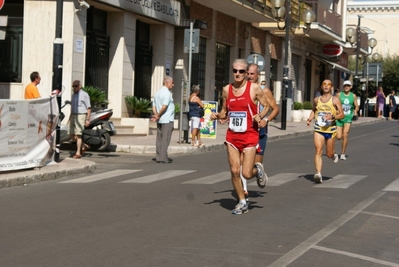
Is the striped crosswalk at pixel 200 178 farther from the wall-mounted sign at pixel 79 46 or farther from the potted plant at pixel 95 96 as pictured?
the wall-mounted sign at pixel 79 46

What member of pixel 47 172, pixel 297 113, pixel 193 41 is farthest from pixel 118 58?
pixel 297 113

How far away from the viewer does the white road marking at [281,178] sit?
13.7 m

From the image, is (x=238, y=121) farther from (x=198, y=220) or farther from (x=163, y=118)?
(x=163, y=118)

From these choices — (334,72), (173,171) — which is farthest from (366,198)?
(334,72)

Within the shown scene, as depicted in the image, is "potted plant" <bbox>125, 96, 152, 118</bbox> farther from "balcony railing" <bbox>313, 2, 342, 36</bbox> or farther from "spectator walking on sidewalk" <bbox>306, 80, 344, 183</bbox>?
"balcony railing" <bbox>313, 2, 342, 36</bbox>

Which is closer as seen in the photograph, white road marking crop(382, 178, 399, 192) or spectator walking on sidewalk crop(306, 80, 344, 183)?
white road marking crop(382, 178, 399, 192)

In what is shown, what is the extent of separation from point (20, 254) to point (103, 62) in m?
17.8

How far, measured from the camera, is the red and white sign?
162 feet

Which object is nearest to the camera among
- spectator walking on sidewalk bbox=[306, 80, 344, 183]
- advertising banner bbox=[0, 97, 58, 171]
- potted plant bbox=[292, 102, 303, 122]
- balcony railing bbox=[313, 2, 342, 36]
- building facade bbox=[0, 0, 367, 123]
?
advertising banner bbox=[0, 97, 58, 171]

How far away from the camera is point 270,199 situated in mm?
11555

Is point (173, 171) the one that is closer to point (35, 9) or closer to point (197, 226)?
point (197, 226)

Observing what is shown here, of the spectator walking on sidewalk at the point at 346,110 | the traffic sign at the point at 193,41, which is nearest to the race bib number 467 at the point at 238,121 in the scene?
the spectator walking on sidewalk at the point at 346,110

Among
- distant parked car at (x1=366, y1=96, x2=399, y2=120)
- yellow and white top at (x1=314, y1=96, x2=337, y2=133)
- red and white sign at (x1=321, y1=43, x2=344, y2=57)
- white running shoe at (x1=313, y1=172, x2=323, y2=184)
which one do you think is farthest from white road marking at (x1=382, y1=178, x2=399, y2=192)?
distant parked car at (x1=366, y1=96, x2=399, y2=120)

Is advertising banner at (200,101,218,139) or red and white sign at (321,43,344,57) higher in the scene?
red and white sign at (321,43,344,57)
